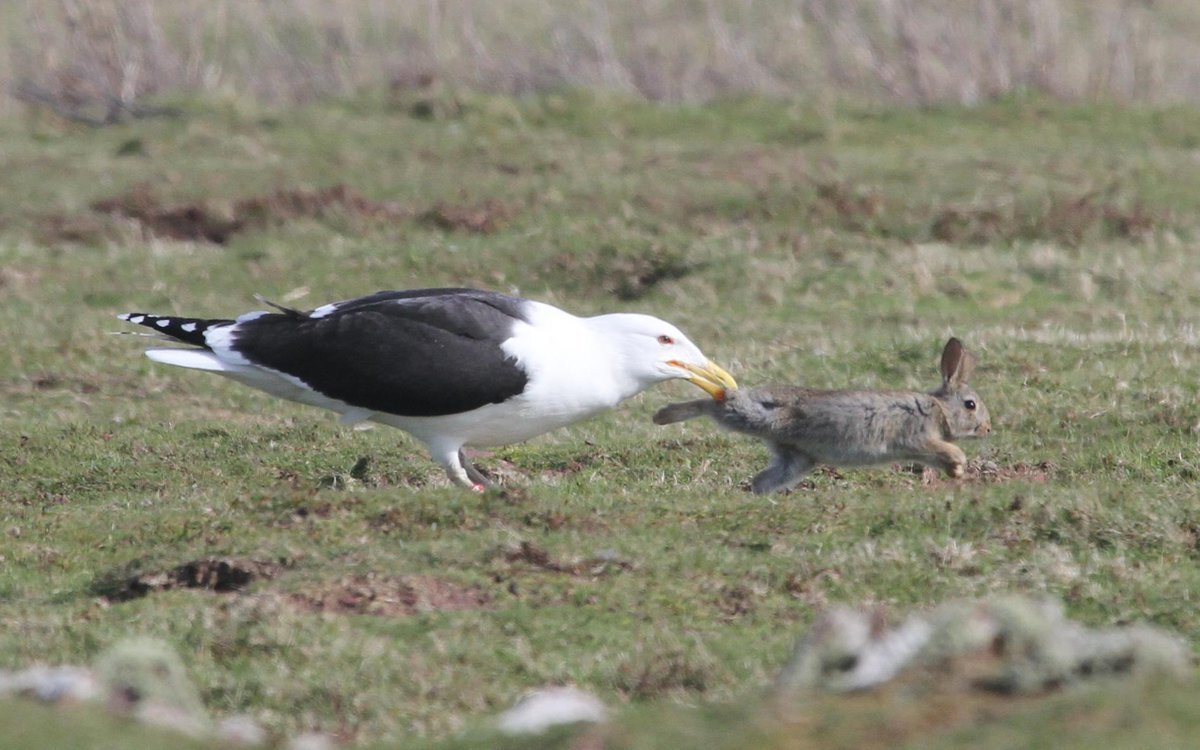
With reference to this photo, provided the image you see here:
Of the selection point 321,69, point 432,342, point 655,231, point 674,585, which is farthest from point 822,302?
point 321,69

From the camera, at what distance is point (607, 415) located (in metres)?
11.2

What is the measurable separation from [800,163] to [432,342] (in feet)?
32.9

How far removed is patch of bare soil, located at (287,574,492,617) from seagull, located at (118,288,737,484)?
1524 millimetres

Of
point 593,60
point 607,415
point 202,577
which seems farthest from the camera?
point 593,60

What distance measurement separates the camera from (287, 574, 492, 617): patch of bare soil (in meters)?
6.87

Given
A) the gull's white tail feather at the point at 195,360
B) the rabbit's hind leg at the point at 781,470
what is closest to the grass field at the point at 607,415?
the rabbit's hind leg at the point at 781,470

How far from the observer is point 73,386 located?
1218 centimetres

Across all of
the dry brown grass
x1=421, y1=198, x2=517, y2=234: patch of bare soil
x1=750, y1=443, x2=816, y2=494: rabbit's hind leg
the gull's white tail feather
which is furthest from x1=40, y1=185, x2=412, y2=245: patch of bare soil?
x1=750, y1=443, x2=816, y2=494: rabbit's hind leg

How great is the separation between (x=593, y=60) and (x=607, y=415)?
39.4ft

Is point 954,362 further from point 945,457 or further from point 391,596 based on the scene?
point 391,596

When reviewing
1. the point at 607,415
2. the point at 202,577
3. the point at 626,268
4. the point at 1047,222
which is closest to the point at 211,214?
the point at 626,268

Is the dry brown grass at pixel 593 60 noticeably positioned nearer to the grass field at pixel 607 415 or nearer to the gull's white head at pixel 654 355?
the grass field at pixel 607 415

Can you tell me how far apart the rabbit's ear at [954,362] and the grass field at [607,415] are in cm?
50

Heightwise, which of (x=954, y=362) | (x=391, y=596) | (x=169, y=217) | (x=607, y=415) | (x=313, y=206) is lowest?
(x=169, y=217)
